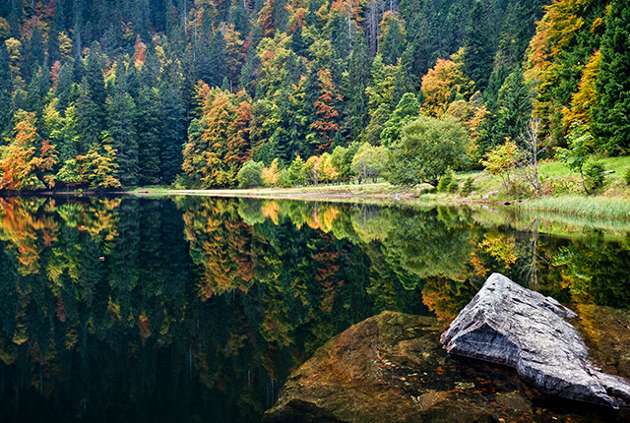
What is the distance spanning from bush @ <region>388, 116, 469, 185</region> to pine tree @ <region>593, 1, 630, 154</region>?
612 inches

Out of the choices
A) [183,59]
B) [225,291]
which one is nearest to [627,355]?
[225,291]

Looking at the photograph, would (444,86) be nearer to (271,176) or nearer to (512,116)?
(512,116)

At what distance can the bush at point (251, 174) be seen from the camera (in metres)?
83.9

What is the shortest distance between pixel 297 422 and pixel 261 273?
958cm

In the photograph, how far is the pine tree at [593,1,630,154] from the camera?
32.8m

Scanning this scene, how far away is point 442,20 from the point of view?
102938 mm

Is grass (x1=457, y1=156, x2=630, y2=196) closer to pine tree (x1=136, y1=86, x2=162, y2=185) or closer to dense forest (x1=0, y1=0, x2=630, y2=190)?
dense forest (x1=0, y1=0, x2=630, y2=190)

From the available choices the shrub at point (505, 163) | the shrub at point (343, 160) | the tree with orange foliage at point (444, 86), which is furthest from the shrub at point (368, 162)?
the shrub at point (505, 163)

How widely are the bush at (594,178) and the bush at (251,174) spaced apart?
62.2 m

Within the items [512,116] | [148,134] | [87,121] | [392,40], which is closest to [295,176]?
[512,116]

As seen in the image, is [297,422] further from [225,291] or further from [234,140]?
[234,140]

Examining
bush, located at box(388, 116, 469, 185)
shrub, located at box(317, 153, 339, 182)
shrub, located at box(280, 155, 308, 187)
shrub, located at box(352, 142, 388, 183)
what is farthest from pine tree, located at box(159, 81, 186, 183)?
bush, located at box(388, 116, 469, 185)

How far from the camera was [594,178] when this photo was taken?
28594mm

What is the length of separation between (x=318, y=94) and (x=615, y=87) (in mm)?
70395
